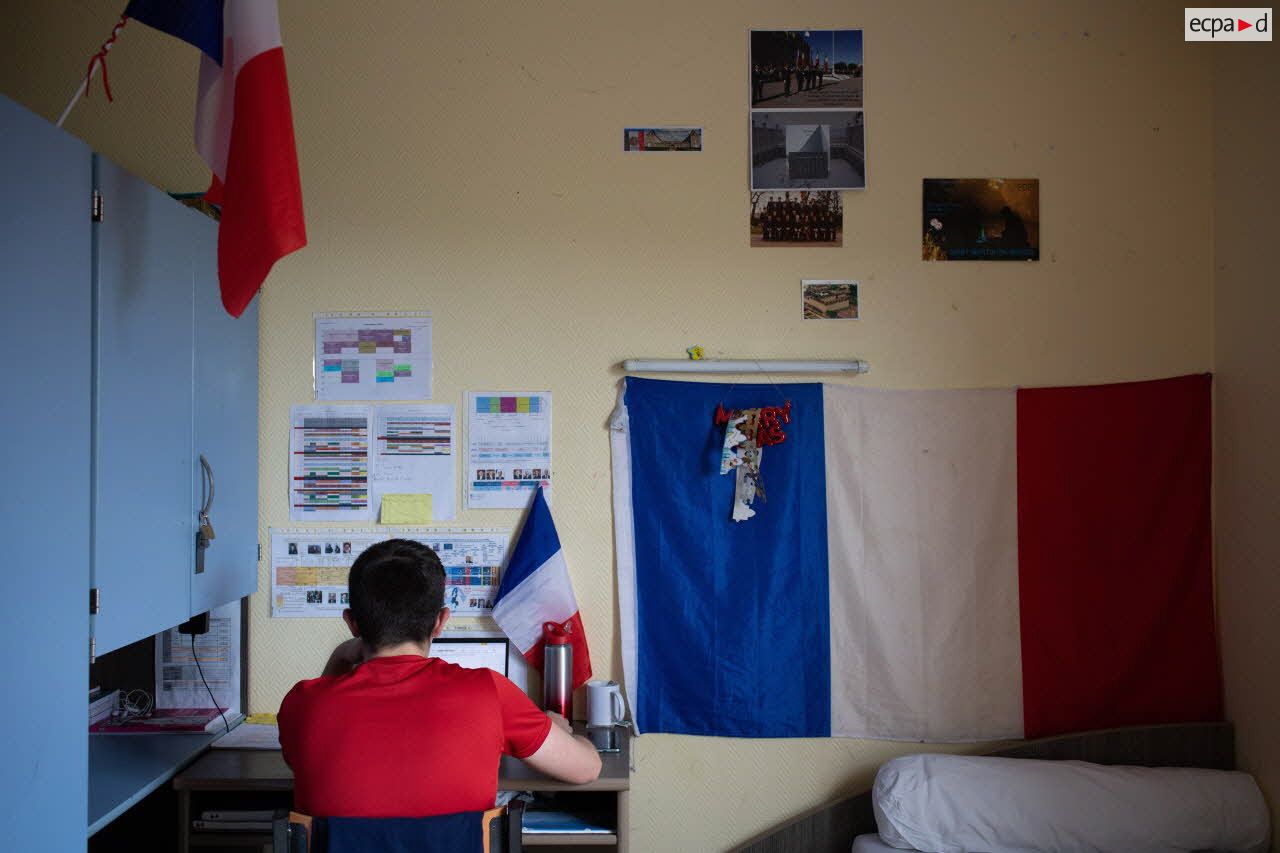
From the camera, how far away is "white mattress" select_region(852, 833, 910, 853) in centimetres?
226

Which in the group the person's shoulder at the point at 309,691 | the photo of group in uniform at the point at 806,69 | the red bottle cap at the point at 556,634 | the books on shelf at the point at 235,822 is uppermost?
the photo of group in uniform at the point at 806,69

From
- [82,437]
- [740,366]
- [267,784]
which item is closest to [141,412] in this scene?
[82,437]

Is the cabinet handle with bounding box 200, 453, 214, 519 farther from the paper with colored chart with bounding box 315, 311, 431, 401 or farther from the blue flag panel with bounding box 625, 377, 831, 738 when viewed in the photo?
the blue flag panel with bounding box 625, 377, 831, 738

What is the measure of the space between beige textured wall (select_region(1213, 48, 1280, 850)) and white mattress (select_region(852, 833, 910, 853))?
3.45ft

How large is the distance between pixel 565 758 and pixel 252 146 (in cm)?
143

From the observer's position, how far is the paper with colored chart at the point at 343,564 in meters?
2.57

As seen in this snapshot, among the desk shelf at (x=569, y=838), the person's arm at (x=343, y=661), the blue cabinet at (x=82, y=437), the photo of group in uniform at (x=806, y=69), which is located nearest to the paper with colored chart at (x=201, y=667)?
the blue cabinet at (x=82, y=437)

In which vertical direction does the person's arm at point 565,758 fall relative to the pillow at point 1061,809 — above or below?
above

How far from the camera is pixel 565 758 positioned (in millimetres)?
1777

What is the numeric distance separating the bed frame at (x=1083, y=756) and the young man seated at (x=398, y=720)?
121 centimetres

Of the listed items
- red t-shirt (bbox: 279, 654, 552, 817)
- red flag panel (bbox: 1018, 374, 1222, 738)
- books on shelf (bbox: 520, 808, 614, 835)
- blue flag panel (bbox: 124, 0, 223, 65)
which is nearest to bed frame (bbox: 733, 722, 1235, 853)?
red flag panel (bbox: 1018, 374, 1222, 738)

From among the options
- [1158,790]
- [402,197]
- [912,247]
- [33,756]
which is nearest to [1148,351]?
[912,247]

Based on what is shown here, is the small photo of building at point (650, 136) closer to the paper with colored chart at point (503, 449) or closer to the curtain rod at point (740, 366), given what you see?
the curtain rod at point (740, 366)

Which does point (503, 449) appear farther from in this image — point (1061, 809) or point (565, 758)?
point (1061, 809)
